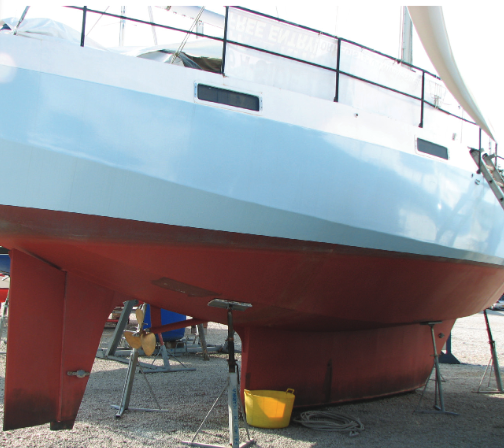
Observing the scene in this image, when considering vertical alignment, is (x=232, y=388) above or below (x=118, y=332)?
above

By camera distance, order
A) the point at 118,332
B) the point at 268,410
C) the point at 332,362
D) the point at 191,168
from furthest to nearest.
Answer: the point at 118,332 < the point at 332,362 < the point at 268,410 < the point at 191,168

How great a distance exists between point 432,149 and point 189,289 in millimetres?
2985

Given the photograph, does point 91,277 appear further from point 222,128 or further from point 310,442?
point 310,442

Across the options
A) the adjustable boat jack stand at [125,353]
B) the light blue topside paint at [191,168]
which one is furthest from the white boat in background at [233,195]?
the adjustable boat jack stand at [125,353]

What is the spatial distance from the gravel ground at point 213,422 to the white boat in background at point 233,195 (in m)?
0.62

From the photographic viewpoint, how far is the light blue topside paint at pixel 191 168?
345cm

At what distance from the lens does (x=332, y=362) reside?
5898 millimetres

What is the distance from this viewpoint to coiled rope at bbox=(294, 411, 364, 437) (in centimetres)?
509

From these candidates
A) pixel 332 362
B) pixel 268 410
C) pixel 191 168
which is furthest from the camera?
pixel 332 362

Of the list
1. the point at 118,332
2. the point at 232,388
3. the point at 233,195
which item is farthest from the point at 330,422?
the point at 118,332

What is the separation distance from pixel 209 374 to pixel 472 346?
8.81 meters

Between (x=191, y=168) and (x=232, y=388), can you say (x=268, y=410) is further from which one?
(x=191, y=168)

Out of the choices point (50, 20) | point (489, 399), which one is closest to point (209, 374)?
point (489, 399)

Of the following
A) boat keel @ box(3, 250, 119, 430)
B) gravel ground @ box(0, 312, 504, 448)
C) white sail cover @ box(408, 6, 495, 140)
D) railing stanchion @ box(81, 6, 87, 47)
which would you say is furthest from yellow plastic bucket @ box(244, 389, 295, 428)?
railing stanchion @ box(81, 6, 87, 47)
